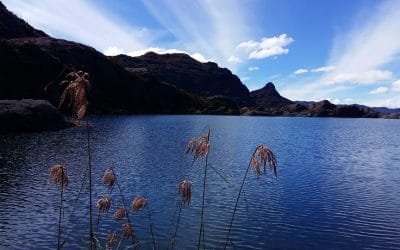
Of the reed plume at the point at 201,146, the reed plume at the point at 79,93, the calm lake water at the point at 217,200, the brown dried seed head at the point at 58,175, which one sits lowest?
the calm lake water at the point at 217,200

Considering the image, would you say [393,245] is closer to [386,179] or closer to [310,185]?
[310,185]

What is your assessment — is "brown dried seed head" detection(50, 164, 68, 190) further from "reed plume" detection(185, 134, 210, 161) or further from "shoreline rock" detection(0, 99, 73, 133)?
"shoreline rock" detection(0, 99, 73, 133)

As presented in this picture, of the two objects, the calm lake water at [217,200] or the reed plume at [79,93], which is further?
the calm lake water at [217,200]

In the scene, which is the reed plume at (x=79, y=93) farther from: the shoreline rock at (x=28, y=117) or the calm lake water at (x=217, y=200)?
the shoreline rock at (x=28, y=117)

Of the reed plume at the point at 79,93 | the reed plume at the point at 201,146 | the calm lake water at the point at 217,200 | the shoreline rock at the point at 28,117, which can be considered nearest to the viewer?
the reed plume at the point at 79,93

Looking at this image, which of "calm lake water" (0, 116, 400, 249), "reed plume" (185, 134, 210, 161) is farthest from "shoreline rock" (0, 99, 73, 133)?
"reed plume" (185, 134, 210, 161)

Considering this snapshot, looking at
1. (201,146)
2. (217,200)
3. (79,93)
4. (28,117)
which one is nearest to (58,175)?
(79,93)

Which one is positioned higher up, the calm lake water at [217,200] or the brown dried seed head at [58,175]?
the brown dried seed head at [58,175]

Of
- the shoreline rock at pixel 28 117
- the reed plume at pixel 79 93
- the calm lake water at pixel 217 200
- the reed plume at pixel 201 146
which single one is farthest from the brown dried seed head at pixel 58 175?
the shoreline rock at pixel 28 117

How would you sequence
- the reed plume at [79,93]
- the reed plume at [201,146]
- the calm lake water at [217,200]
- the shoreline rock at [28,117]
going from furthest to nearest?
the shoreline rock at [28,117] → the calm lake water at [217,200] → the reed plume at [201,146] → the reed plume at [79,93]

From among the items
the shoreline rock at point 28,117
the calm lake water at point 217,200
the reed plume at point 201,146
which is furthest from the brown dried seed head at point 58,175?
the shoreline rock at point 28,117

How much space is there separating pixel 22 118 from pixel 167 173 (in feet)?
159

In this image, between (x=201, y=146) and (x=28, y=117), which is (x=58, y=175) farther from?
(x=28, y=117)

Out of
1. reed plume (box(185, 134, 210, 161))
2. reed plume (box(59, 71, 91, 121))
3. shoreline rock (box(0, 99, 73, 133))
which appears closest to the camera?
reed plume (box(59, 71, 91, 121))
